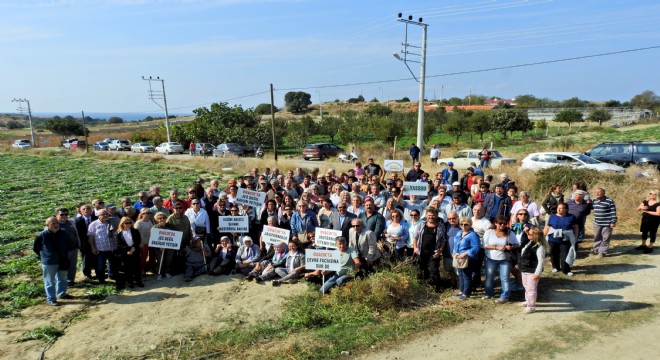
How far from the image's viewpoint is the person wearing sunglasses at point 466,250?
7671 mm

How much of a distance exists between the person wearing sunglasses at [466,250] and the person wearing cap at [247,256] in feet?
14.4

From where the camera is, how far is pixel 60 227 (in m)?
8.55

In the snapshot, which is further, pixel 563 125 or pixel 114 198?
pixel 563 125

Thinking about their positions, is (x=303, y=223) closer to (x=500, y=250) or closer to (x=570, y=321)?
(x=500, y=250)

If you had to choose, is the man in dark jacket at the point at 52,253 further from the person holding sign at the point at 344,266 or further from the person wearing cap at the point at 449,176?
the person wearing cap at the point at 449,176

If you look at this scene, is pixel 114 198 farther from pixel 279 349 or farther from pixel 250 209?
pixel 279 349

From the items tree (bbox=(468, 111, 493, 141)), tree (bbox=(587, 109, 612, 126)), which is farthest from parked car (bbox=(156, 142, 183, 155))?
tree (bbox=(587, 109, 612, 126))

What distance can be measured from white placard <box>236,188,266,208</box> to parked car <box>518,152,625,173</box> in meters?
13.8

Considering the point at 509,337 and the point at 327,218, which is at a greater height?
the point at 327,218

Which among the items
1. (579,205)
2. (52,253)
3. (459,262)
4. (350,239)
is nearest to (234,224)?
(350,239)

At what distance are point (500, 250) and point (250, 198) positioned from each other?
6.36 meters

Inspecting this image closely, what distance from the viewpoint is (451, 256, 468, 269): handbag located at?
7.69m

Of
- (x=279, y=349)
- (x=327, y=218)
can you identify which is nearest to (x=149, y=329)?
(x=279, y=349)

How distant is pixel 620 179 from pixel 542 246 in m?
10.8
